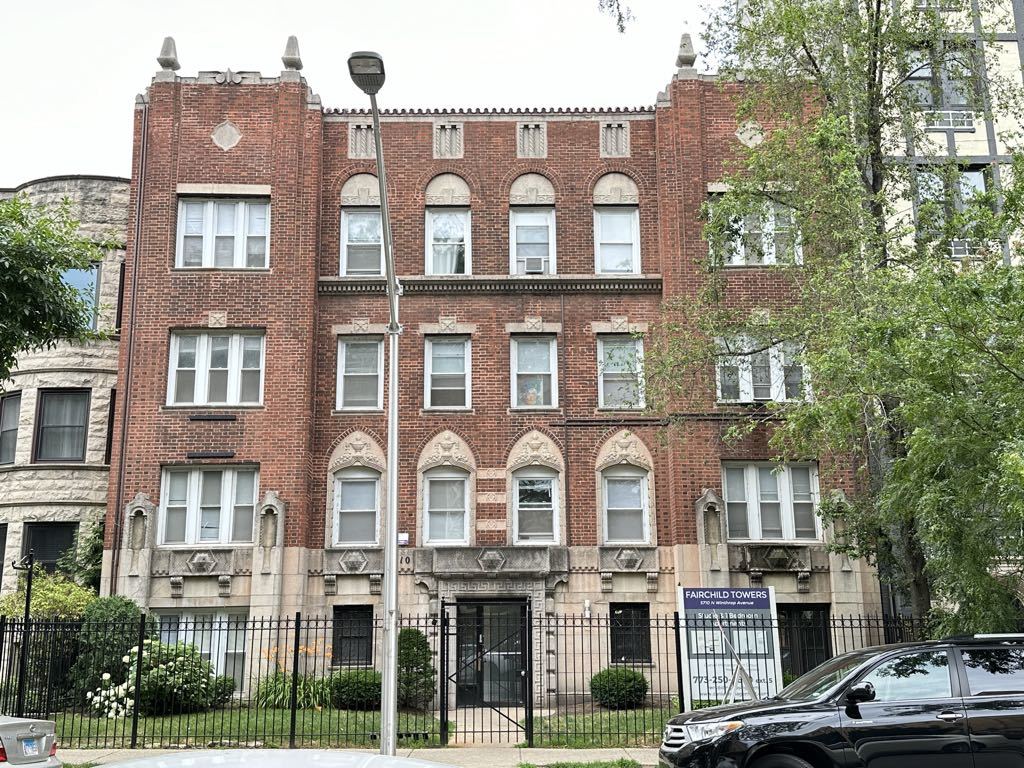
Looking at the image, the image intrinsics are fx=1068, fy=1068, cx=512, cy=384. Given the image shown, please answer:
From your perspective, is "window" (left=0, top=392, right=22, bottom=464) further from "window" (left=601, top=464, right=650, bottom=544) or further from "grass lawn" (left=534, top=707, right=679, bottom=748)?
"grass lawn" (left=534, top=707, right=679, bottom=748)

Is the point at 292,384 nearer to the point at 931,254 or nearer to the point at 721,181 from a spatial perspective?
the point at 721,181

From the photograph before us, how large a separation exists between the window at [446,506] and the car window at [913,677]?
558 inches

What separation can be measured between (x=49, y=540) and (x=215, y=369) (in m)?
6.04

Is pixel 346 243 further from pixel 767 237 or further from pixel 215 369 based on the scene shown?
pixel 767 237

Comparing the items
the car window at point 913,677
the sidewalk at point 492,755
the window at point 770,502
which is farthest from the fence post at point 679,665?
the window at point 770,502

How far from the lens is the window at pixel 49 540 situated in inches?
1007

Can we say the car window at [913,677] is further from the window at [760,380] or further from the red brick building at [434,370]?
the window at [760,380]

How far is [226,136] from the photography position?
25.7 metres

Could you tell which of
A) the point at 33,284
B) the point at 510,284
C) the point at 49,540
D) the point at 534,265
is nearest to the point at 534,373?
the point at 510,284

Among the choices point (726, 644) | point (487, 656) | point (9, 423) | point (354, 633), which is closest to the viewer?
point (726, 644)

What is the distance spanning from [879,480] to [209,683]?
44.0 feet

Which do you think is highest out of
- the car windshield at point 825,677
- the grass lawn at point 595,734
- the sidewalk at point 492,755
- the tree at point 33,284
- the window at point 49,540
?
the tree at point 33,284

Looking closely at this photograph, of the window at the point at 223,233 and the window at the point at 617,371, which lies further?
the window at the point at 223,233

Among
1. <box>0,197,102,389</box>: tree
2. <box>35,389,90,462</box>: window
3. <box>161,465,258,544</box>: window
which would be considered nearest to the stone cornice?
<box>161,465,258,544</box>: window
